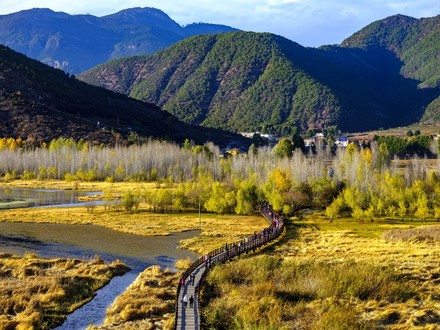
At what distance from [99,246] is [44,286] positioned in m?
21.7

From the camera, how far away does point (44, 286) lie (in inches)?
1735

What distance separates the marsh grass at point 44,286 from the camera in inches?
1471

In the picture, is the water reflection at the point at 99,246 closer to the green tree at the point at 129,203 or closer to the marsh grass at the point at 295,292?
the marsh grass at the point at 295,292

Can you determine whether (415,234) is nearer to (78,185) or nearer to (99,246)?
(99,246)

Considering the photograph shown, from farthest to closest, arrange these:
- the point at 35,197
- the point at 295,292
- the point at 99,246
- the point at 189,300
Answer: the point at 35,197
the point at 99,246
the point at 295,292
the point at 189,300

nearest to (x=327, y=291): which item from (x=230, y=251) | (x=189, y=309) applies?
Answer: (x=189, y=309)

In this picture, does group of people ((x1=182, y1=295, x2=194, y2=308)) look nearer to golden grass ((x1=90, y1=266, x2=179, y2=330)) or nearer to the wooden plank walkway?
the wooden plank walkway

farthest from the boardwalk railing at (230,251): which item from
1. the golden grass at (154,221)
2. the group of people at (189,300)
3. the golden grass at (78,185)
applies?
the golden grass at (78,185)

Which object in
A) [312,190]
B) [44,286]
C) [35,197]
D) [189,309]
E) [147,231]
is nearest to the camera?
[189,309]

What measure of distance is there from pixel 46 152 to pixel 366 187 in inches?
4144

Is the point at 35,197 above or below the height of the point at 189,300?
below

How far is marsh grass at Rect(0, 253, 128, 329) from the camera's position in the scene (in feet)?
123

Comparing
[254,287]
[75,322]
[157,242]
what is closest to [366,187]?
[157,242]

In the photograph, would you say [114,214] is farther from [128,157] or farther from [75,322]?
[128,157]
